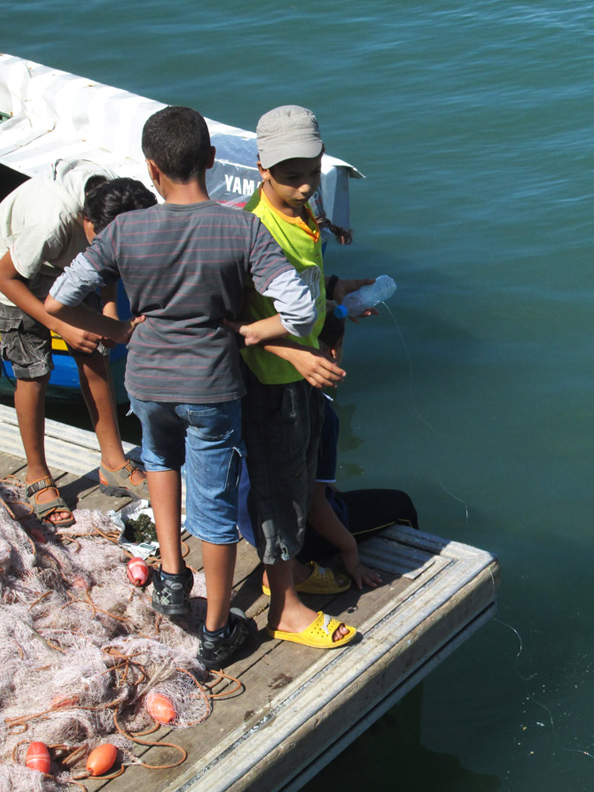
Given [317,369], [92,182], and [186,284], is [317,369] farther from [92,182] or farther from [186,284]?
[92,182]

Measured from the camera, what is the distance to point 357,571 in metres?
3.76

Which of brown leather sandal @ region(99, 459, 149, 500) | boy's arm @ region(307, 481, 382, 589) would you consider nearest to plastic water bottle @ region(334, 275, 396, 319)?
boy's arm @ region(307, 481, 382, 589)

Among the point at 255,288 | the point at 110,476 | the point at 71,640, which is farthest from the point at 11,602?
the point at 255,288

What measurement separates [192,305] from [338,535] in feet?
4.16

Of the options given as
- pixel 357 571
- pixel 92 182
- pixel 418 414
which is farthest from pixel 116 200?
pixel 418 414

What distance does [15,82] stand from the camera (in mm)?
8438

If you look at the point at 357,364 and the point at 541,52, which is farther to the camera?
the point at 541,52

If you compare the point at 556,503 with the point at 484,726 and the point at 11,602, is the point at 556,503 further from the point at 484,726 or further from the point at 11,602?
the point at 11,602

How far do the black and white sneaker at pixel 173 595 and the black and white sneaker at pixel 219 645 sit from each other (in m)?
0.11

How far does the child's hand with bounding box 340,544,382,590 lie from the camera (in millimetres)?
3734

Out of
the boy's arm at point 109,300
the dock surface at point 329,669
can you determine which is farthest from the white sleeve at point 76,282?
the dock surface at point 329,669

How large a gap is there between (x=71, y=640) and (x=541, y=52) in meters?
10.7

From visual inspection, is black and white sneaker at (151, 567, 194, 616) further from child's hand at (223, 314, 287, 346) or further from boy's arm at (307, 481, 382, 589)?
child's hand at (223, 314, 287, 346)

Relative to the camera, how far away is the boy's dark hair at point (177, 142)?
271cm
